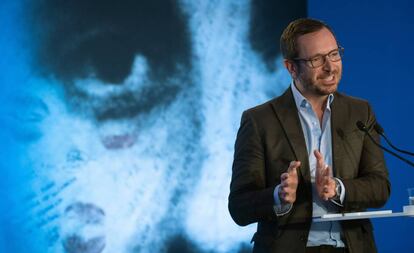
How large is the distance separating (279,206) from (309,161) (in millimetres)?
204

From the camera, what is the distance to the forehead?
7.54 feet

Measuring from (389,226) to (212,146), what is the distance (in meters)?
1.25

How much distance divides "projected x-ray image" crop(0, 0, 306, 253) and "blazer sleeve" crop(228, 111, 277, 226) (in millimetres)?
2128

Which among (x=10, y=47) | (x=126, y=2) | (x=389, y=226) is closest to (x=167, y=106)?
(x=126, y=2)

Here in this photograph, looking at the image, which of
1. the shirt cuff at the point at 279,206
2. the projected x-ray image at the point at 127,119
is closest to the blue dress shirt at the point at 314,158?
the shirt cuff at the point at 279,206

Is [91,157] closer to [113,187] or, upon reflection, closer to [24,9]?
[113,187]

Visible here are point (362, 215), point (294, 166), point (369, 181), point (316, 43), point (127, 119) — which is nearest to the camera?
point (362, 215)

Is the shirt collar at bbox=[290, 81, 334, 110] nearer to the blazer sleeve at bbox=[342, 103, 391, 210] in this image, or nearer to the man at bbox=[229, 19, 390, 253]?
the man at bbox=[229, 19, 390, 253]

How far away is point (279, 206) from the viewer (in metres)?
2.13

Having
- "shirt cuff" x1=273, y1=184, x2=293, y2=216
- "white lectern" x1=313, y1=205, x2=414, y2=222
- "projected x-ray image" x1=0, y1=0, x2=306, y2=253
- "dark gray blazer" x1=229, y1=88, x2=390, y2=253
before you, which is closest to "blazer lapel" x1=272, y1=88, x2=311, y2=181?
"dark gray blazer" x1=229, y1=88, x2=390, y2=253

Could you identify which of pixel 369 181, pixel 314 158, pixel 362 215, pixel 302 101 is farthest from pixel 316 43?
pixel 362 215

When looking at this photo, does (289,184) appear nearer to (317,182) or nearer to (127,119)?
(317,182)

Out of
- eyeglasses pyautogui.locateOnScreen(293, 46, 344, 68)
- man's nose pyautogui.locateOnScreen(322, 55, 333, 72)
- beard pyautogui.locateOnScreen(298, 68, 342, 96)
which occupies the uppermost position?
eyeglasses pyautogui.locateOnScreen(293, 46, 344, 68)

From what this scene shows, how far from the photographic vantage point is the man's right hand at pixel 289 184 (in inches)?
80.1
